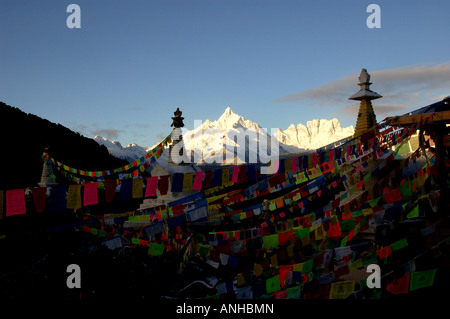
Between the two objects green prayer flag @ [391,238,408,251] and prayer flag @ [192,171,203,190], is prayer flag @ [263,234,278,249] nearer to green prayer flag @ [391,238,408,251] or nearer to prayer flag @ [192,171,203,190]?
prayer flag @ [192,171,203,190]

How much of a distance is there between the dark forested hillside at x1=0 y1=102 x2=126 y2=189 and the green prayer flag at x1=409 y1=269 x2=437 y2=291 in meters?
31.8

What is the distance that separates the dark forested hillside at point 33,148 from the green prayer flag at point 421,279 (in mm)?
31844

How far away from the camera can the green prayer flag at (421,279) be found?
7.07m

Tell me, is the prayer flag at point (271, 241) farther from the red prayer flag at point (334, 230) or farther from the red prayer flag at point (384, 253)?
the red prayer flag at point (384, 253)

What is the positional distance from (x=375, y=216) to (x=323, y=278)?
264 cm

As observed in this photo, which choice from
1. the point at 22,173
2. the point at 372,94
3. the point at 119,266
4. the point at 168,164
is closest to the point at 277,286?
the point at 119,266

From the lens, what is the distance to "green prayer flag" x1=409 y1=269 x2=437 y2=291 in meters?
7.07

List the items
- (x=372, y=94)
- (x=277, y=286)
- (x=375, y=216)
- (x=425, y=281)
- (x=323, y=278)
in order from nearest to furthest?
(x=425, y=281) < (x=323, y=278) < (x=277, y=286) < (x=375, y=216) < (x=372, y=94)

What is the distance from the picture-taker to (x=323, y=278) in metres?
7.86

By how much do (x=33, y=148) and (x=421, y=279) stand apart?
3955cm

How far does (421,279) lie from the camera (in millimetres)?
7129

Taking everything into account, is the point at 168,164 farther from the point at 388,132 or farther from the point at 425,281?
the point at 425,281

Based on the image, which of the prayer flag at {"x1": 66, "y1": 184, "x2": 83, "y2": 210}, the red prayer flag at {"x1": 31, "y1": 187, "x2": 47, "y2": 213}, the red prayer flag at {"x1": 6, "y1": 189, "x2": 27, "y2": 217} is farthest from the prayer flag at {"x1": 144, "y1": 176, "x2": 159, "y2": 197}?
the red prayer flag at {"x1": 6, "y1": 189, "x2": 27, "y2": 217}

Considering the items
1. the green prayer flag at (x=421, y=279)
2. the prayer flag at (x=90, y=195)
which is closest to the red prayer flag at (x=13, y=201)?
the prayer flag at (x=90, y=195)
